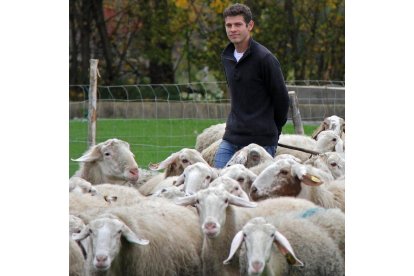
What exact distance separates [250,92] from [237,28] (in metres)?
0.61

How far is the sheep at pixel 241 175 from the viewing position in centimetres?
793

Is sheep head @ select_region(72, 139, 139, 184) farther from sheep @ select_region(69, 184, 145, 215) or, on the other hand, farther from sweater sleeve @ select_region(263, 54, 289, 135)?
sweater sleeve @ select_region(263, 54, 289, 135)

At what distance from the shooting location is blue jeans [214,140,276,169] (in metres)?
9.14

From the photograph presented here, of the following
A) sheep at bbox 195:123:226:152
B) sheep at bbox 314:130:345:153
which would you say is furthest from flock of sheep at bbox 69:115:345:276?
sheep at bbox 195:123:226:152

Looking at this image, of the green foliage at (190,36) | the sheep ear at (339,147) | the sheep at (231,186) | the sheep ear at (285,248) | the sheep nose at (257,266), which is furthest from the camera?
the green foliage at (190,36)

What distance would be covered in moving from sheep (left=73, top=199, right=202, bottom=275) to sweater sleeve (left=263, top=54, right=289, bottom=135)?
1861 mm

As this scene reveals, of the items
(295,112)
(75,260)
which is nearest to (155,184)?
(75,260)

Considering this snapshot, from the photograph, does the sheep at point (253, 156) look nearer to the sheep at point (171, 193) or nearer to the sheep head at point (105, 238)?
the sheep at point (171, 193)

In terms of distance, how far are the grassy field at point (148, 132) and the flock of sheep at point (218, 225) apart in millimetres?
5759

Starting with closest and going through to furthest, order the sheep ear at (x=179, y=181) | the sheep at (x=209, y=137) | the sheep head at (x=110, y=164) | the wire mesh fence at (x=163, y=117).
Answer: the sheep ear at (x=179, y=181)
the sheep head at (x=110, y=164)
the sheep at (x=209, y=137)
the wire mesh fence at (x=163, y=117)

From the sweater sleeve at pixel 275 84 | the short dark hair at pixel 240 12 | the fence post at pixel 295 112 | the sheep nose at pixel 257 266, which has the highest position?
the short dark hair at pixel 240 12

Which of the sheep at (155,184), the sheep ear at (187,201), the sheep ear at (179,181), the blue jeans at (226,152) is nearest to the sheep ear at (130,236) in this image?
the sheep ear at (187,201)

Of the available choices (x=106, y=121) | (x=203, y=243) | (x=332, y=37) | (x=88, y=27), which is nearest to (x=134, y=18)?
(x=88, y=27)
